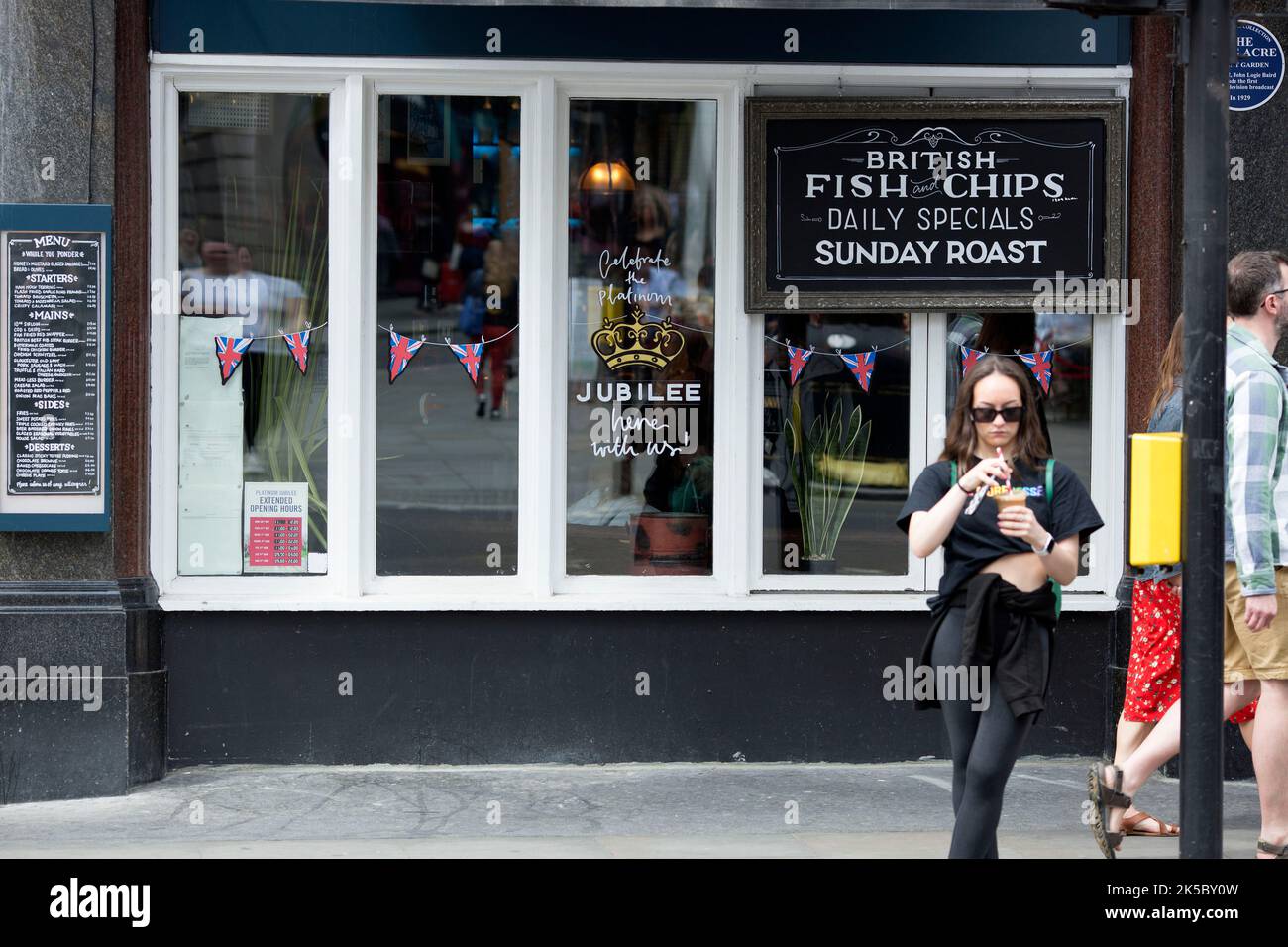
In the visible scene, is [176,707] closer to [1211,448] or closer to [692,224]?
[692,224]

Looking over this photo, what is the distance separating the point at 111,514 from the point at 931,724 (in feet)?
13.0

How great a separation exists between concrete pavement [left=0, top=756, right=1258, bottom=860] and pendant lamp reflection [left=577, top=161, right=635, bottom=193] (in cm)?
280

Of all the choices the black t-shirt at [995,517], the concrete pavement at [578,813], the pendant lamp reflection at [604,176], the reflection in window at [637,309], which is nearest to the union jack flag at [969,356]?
the reflection in window at [637,309]

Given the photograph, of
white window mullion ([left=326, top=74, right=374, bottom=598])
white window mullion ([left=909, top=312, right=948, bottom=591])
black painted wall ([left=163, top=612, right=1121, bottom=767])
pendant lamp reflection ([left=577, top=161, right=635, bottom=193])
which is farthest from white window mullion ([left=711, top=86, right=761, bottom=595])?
white window mullion ([left=326, top=74, right=374, bottom=598])

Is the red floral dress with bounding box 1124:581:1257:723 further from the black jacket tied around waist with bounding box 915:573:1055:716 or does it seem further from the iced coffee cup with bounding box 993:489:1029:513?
the iced coffee cup with bounding box 993:489:1029:513

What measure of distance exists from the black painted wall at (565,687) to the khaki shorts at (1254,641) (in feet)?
5.92

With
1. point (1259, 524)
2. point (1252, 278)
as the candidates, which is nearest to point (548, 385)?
point (1252, 278)

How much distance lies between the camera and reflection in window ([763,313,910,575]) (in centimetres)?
771

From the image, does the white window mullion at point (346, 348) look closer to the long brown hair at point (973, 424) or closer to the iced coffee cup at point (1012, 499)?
the long brown hair at point (973, 424)

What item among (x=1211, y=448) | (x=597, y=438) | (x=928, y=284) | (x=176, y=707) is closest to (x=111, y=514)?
(x=176, y=707)

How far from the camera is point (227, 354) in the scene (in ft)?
25.0

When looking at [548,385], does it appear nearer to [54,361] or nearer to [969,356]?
[969,356]
